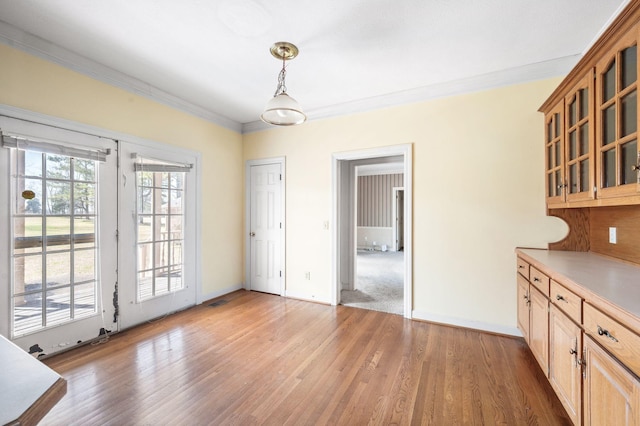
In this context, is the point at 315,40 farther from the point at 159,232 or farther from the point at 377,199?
the point at 377,199

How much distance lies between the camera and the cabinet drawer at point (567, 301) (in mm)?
1485

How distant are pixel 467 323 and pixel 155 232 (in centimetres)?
368

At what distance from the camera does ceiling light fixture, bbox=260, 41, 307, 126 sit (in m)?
2.23

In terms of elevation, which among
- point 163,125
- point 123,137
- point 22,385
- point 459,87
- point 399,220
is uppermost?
point 459,87

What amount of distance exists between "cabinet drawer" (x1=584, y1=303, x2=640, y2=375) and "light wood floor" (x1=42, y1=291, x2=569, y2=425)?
82cm

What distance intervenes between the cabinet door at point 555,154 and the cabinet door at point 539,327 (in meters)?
0.82

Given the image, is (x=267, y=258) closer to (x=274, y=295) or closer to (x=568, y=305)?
(x=274, y=295)

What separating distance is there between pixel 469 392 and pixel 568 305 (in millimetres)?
921

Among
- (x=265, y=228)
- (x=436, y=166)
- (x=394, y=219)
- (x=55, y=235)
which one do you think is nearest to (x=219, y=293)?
(x=265, y=228)

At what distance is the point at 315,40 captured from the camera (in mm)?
2354

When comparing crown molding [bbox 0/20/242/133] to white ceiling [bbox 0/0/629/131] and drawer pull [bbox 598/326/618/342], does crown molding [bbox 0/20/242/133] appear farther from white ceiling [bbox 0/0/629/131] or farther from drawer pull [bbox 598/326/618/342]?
drawer pull [bbox 598/326/618/342]

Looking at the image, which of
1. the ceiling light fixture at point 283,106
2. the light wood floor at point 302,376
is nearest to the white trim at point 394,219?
the light wood floor at point 302,376

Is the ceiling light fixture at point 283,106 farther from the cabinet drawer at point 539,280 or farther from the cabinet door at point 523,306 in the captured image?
the cabinet door at point 523,306

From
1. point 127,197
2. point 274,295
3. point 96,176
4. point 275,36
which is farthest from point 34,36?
point 274,295
